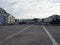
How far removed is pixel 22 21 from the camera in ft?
215

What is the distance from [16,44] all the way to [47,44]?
1860 mm

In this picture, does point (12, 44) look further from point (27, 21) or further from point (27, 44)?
point (27, 21)

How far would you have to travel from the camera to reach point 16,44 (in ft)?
38.4

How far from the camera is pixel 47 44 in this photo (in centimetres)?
1179

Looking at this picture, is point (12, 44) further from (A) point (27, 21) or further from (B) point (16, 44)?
(A) point (27, 21)

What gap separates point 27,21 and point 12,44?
176 ft

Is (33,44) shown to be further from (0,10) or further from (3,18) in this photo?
(0,10)

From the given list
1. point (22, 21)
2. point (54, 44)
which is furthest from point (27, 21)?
point (54, 44)

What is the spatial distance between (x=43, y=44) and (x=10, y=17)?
65.5 meters

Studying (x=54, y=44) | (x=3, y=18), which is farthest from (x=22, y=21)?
(x=54, y=44)

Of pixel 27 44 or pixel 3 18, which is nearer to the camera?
pixel 27 44

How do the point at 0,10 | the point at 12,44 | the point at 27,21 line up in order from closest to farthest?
1. the point at 12,44
2. the point at 27,21
3. the point at 0,10

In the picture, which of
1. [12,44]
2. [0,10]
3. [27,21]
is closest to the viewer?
[12,44]

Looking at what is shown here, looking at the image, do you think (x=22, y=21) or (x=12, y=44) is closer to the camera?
(x=12, y=44)
